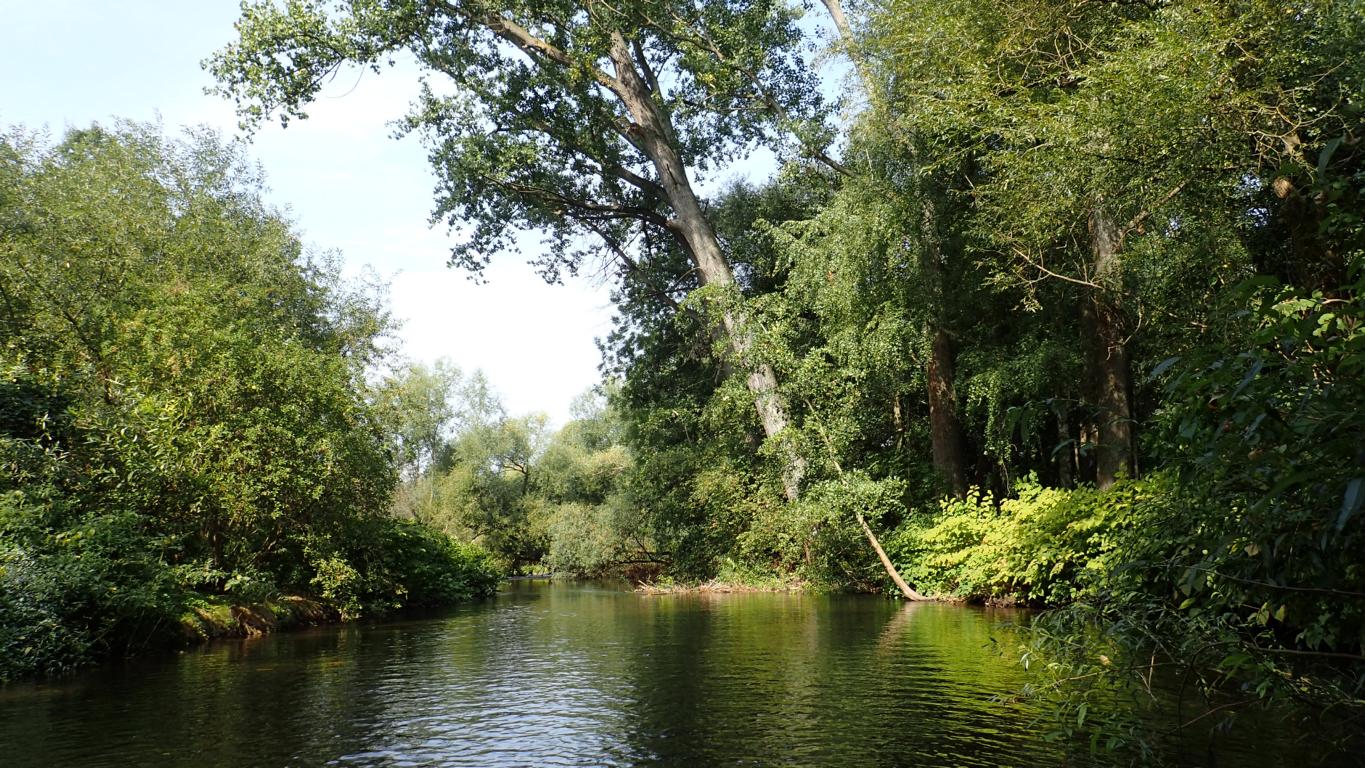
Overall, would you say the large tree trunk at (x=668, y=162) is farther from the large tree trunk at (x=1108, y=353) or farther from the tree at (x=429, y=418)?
the tree at (x=429, y=418)

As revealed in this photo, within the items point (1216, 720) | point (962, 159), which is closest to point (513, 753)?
point (1216, 720)

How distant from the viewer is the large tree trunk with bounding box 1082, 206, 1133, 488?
47.3 ft

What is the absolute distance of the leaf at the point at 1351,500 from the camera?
202cm

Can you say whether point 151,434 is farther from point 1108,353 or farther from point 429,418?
point 429,418

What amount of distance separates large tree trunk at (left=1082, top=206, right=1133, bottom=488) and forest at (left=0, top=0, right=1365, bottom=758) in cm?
7

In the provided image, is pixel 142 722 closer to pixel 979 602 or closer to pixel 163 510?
pixel 163 510

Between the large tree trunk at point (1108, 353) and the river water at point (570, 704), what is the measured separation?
13.4ft

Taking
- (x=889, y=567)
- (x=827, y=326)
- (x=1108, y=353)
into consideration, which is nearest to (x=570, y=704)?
(x=1108, y=353)

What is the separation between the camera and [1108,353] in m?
15.5

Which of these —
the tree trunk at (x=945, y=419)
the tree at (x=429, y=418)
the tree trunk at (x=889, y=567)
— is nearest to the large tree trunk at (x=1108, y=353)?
the tree trunk at (x=945, y=419)

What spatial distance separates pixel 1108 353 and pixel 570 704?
12.3 m

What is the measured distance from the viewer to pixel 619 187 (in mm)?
27125

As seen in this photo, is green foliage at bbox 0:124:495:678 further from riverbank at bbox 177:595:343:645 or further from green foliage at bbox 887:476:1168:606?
green foliage at bbox 887:476:1168:606

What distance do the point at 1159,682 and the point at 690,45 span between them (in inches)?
793
